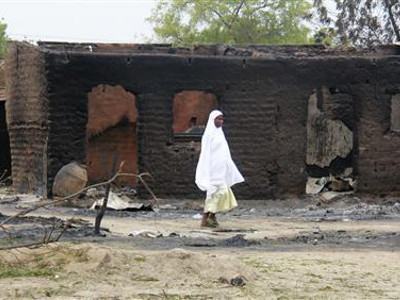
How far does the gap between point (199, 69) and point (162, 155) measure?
1.80m

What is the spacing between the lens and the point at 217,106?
1778 centimetres

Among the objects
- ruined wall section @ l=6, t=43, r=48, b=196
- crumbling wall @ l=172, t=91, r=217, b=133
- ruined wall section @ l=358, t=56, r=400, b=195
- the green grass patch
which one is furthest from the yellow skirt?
crumbling wall @ l=172, t=91, r=217, b=133

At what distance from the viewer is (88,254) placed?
26.6 ft

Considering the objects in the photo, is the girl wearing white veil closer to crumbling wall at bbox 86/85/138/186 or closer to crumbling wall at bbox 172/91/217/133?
crumbling wall at bbox 86/85/138/186

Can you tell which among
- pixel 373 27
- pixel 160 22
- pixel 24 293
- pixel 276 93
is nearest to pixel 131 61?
pixel 276 93

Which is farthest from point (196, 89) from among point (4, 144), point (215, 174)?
point (4, 144)

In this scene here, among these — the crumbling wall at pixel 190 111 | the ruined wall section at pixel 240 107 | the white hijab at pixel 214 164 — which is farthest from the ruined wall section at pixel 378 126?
the crumbling wall at pixel 190 111

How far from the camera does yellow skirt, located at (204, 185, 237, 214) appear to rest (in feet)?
41.6

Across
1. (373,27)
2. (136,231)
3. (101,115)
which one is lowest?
(136,231)

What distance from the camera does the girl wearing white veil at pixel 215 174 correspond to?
1276cm

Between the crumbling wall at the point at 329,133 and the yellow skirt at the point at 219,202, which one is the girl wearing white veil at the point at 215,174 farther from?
the crumbling wall at the point at 329,133

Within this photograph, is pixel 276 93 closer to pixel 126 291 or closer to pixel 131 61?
pixel 131 61

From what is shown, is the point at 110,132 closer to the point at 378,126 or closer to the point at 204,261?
the point at 378,126

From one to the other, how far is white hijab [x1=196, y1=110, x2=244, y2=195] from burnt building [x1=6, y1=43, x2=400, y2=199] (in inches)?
170
